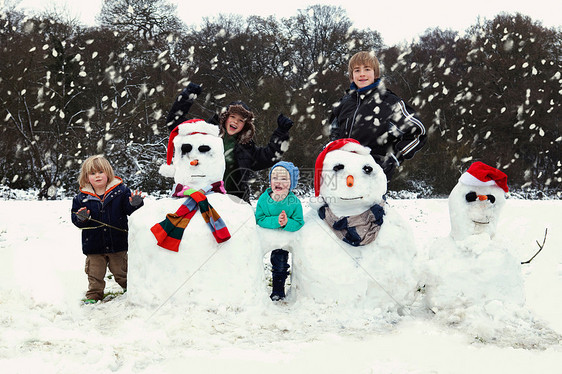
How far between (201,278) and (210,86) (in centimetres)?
1429

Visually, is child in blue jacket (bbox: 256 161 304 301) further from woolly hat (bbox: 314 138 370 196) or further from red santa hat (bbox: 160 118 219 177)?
red santa hat (bbox: 160 118 219 177)

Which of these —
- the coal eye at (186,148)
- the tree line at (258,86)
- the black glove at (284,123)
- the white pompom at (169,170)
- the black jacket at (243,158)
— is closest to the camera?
the coal eye at (186,148)

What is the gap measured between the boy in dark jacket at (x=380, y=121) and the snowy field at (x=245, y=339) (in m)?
1.03

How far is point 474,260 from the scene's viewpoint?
10.6 feet

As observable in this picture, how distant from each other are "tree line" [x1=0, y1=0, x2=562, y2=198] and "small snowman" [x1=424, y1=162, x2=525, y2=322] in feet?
18.8

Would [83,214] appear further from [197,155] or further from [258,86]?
[258,86]

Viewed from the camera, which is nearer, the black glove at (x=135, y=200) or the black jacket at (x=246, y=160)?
the black glove at (x=135, y=200)

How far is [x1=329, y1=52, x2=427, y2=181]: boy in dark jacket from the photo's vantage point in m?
3.77

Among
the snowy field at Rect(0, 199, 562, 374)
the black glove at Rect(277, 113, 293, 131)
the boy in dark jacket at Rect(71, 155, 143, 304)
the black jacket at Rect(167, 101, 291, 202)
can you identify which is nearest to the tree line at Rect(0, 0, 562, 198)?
the black jacket at Rect(167, 101, 291, 202)

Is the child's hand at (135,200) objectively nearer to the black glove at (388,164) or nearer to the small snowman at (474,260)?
the black glove at (388,164)

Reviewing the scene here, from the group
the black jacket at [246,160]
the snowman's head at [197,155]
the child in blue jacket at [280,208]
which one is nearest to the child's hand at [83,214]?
the snowman's head at [197,155]

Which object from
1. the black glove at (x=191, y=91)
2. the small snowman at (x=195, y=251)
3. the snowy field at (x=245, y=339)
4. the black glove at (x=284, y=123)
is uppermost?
the black glove at (x=191, y=91)

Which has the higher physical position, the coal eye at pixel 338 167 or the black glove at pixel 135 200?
the coal eye at pixel 338 167

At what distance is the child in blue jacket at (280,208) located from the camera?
134 inches
